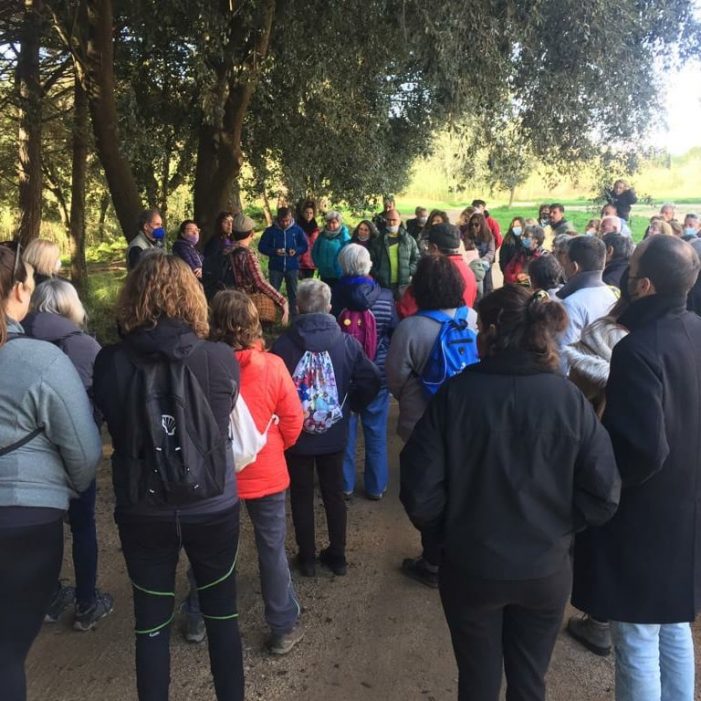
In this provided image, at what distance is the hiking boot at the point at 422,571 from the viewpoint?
3.83 m

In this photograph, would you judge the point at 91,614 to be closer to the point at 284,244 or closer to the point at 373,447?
A: the point at 373,447

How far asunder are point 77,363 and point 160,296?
1.14 m

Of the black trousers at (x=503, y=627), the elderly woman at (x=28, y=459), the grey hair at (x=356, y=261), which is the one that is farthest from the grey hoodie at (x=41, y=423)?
the grey hair at (x=356, y=261)

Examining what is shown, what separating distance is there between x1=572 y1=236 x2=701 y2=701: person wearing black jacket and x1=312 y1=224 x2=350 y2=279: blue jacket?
7.08m

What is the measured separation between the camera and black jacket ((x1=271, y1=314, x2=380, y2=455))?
3.58 m

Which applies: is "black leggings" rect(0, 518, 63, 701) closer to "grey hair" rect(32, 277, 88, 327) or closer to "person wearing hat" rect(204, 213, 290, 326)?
"grey hair" rect(32, 277, 88, 327)

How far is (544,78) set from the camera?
8148 mm

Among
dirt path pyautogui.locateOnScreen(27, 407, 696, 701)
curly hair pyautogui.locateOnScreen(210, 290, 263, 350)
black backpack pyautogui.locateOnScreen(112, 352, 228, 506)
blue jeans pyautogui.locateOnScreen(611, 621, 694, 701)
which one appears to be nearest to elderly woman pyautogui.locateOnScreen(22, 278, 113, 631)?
dirt path pyautogui.locateOnScreen(27, 407, 696, 701)

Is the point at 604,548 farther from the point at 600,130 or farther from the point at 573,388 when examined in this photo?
the point at 600,130

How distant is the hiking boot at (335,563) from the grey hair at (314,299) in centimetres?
152

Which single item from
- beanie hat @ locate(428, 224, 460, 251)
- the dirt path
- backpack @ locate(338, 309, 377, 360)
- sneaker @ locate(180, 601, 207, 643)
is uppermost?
beanie hat @ locate(428, 224, 460, 251)

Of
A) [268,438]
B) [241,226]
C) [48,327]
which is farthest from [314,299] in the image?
[241,226]

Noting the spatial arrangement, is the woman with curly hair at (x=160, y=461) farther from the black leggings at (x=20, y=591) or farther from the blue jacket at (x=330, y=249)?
the blue jacket at (x=330, y=249)

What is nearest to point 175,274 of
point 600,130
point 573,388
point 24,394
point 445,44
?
point 24,394
